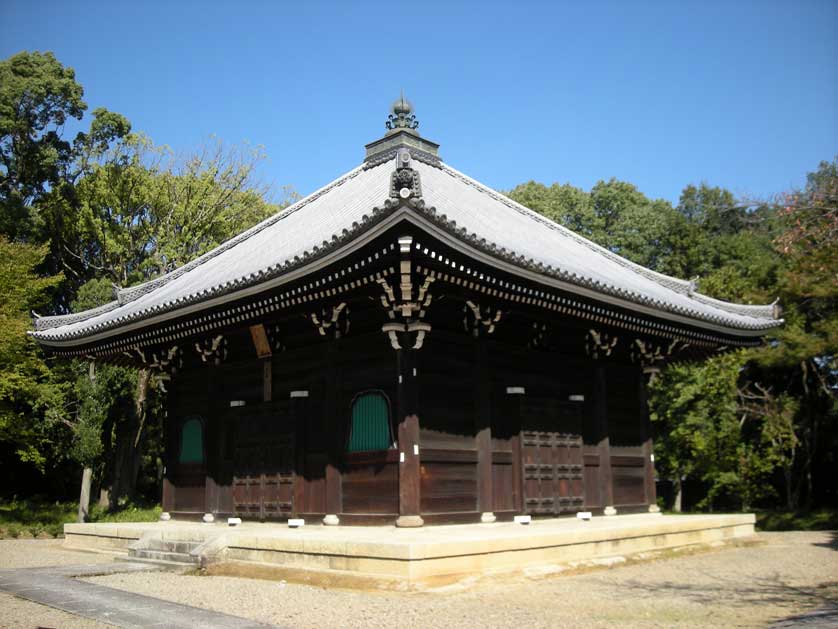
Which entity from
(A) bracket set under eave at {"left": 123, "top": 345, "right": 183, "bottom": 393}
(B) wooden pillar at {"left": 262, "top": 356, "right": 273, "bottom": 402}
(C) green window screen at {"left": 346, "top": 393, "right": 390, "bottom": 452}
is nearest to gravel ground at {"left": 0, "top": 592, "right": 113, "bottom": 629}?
(C) green window screen at {"left": 346, "top": 393, "right": 390, "bottom": 452}

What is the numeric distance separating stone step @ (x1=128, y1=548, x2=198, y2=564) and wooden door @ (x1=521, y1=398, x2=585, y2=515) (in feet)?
19.0

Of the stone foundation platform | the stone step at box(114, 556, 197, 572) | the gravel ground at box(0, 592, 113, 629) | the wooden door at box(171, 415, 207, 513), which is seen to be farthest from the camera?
the wooden door at box(171, 415, 207, 513)

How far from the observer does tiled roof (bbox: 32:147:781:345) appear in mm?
13023

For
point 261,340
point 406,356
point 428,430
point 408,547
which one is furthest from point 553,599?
point 261,340

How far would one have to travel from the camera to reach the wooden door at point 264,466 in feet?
45.4

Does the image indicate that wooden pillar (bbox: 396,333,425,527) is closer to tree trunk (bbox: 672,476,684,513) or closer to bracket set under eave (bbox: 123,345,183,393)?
bracket set under eave (bbox: 123,345,183,393)

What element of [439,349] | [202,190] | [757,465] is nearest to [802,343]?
[757,465]

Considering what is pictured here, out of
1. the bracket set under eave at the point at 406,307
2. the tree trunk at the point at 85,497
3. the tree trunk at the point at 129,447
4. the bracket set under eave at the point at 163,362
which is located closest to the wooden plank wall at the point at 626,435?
the bracket set under eave at the point at 406,307

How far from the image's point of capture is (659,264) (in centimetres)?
4066

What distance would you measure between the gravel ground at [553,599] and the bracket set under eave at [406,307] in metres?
3.94

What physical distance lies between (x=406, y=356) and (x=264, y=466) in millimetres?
4279

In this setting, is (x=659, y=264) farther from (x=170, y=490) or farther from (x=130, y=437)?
(x=170, y=490)

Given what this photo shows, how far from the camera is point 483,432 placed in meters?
12.9

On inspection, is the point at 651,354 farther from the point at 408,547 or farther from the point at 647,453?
the point at 408,547
